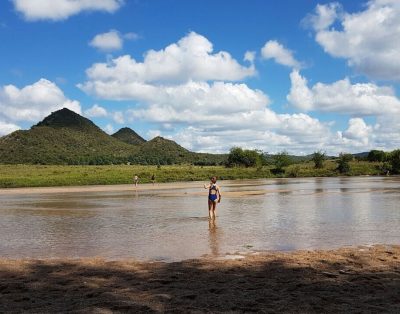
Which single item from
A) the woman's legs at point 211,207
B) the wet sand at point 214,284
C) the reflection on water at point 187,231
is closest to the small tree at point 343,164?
the reflection on water at point 187,231

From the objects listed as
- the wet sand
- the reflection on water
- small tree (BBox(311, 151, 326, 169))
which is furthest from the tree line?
the wet sand

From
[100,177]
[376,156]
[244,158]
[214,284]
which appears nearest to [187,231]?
[214,284]

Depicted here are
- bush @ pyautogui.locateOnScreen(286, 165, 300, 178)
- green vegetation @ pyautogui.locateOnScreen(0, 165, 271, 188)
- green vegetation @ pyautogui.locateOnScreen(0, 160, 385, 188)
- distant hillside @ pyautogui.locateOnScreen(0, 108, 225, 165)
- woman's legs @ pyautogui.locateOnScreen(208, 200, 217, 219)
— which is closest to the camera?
woman's legs @ pyautogui.locateOnScreen(208, 200, 217, 219)

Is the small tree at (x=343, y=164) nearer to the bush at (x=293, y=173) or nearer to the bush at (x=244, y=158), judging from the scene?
the bush at (x=293, y=173)

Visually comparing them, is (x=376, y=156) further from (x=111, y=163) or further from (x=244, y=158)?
(x=111, y=163)

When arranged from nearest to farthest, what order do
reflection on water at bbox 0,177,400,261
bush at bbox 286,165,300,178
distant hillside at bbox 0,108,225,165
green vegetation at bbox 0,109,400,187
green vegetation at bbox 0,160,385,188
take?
reflection on water at bbox 0,177,400,261 < green vegetation at bbox 0,160,385,188 < green vegetation at bbox 0,109,400,187 < bush at bbox 286,165,300,178 < distant hillside at bbox 0,108,225,165

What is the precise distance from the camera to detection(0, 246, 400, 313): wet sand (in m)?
7.38

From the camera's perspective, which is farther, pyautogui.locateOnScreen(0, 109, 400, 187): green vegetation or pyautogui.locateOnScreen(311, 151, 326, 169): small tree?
pyautogui.locateOnScreen(311, 151, 326, 169): small tree

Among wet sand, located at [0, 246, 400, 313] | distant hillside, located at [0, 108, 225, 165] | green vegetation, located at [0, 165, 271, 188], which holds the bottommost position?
wet sand, located at [0, 246, 400, 313]

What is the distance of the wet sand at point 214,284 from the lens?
738 centimetres

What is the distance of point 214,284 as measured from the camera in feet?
28.9

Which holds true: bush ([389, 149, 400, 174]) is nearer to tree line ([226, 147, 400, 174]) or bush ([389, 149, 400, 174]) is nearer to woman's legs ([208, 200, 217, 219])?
tree line ([226, 147, 400, 174])

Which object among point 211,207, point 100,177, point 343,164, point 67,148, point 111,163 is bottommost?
point 211,207

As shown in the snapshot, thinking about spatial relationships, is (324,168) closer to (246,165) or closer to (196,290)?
(246,165)
